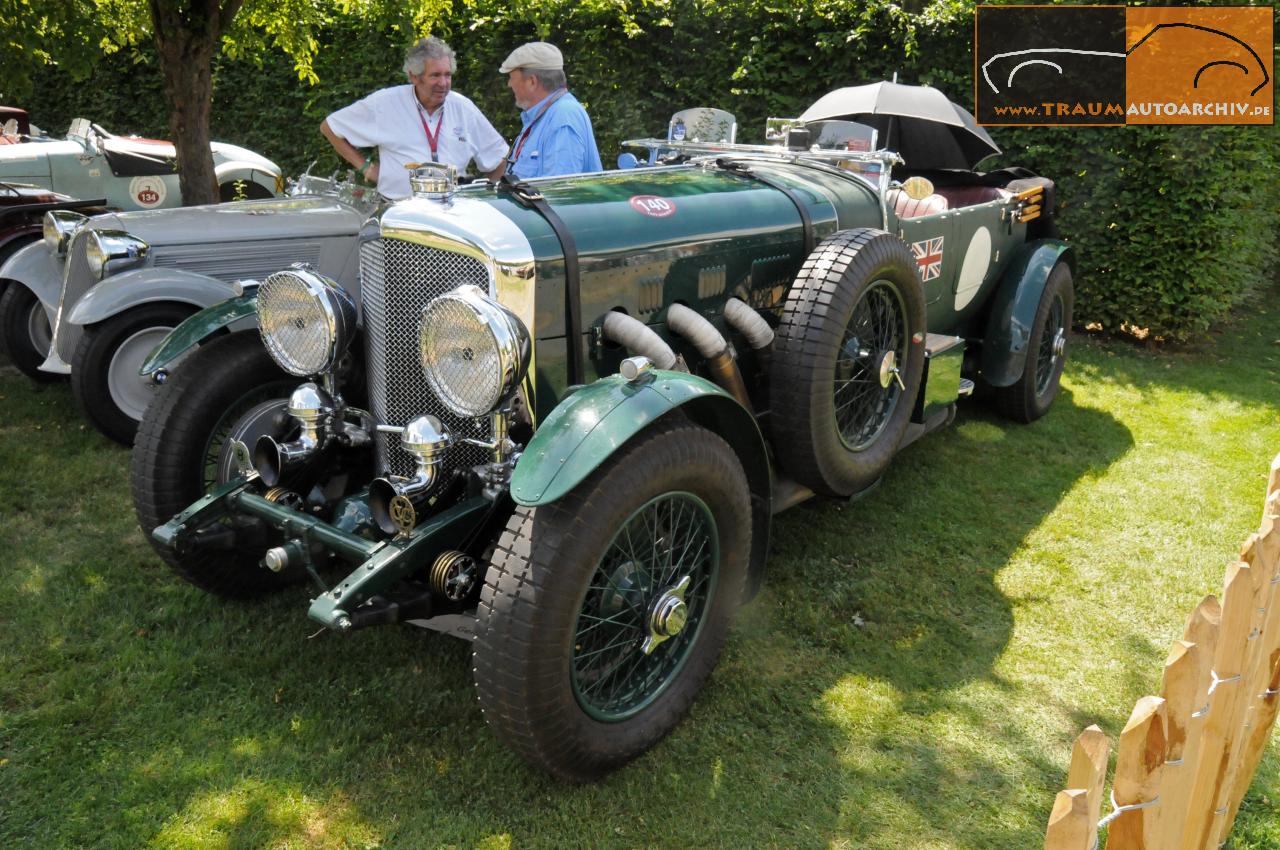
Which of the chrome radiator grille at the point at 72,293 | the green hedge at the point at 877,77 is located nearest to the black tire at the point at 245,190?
the green hedge at the point at 877,77

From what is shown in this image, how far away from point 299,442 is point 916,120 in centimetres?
474

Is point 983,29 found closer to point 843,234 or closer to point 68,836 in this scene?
point 843,234

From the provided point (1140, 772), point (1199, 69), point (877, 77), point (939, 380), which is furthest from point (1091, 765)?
point (877, 77)

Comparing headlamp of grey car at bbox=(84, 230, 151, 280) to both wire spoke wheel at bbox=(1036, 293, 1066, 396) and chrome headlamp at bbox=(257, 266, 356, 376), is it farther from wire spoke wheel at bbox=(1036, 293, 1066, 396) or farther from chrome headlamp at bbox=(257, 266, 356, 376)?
wire spoke wheel at bbox=(1036, 293, 1066, 396)

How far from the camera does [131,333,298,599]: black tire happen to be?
10.4 feet

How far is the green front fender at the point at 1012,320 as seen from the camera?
5145 mm

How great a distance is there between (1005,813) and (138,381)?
4.44 meters

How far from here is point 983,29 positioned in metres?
7.29

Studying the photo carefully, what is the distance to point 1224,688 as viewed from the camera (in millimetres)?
1996

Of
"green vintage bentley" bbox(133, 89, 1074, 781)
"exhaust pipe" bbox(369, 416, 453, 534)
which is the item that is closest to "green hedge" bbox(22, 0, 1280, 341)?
"green vintage bentley" bbox(133, 89, 1074, 781)

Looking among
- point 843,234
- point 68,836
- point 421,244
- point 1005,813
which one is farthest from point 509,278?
point 1005,813

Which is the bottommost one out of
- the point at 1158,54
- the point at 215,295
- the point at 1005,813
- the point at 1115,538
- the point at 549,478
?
the point at 1005,813

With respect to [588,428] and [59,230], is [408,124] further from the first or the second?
[588,428]

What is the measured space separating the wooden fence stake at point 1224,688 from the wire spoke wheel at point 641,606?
4.16 ft
